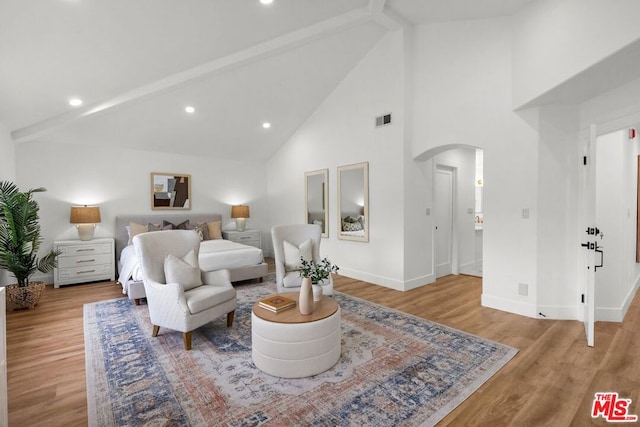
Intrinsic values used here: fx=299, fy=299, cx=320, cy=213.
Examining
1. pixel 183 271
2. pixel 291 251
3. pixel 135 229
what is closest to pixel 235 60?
pixel 291 251

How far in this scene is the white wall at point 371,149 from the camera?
179 inches

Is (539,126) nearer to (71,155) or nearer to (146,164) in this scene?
(146,164)

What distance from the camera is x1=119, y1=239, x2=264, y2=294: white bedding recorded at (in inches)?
162

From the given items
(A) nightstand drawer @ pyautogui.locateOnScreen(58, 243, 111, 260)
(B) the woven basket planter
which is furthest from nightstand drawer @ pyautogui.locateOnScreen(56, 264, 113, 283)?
(B) the woven basket planter

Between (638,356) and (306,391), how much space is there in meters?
2.84

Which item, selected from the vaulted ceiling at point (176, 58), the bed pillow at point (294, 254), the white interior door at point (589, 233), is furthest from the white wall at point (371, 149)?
the white interior door at point (589, 233)

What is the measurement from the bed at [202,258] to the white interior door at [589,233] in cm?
382

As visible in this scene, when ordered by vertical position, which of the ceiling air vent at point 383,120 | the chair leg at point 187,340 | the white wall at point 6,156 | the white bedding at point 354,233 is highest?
the ceiling air vent at point 383,120

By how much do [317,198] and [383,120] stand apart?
2.10m

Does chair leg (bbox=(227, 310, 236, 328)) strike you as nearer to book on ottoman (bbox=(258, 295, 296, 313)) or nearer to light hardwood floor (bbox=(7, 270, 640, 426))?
book on ottoman (bbox=(258, 295, 296, 313))

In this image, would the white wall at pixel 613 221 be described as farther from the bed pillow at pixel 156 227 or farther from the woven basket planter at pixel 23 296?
the woven basket planter at pixel 23 296

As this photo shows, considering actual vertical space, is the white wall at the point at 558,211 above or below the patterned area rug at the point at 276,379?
above

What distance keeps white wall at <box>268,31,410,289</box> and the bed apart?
159cm

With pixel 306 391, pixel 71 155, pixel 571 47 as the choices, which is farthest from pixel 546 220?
pixel 71 155
